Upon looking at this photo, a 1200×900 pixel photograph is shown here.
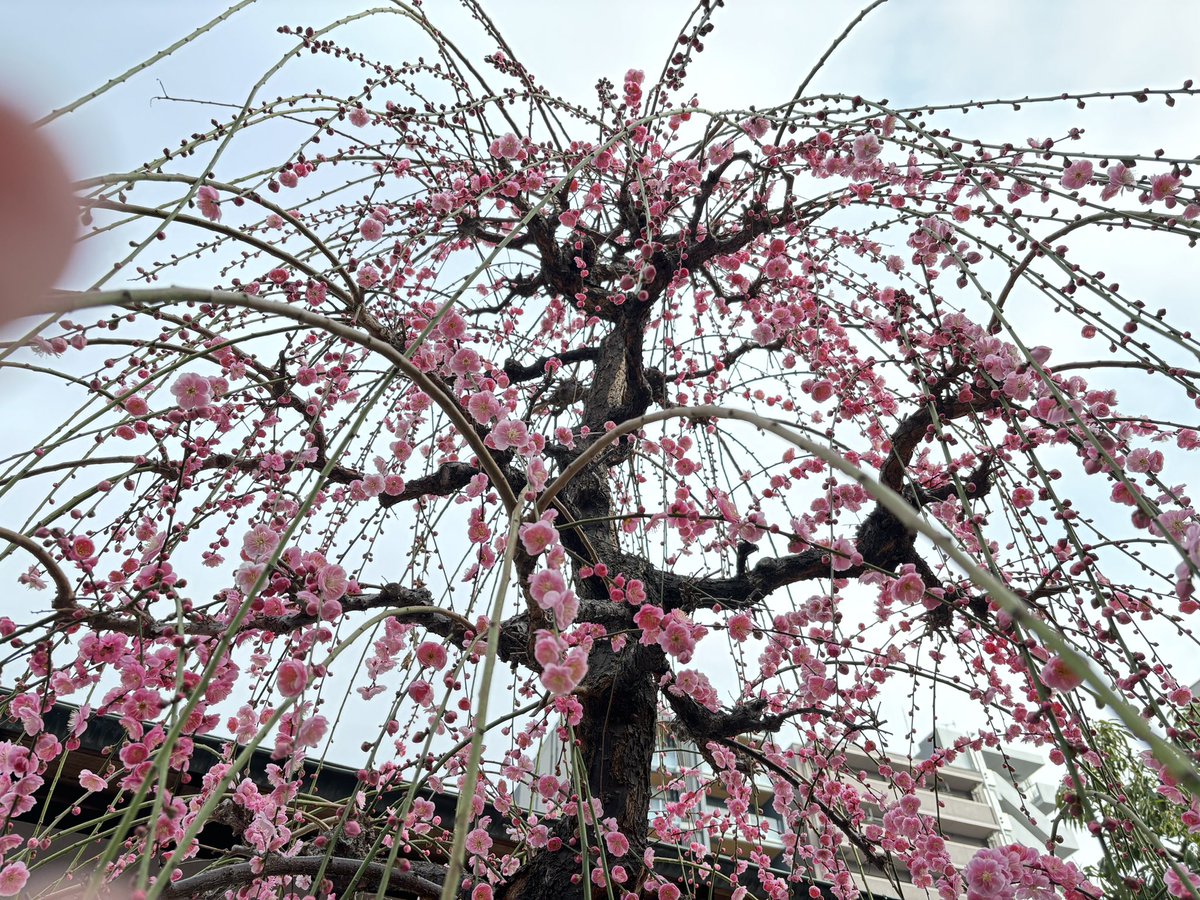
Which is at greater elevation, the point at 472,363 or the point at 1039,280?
the point at 1039,280

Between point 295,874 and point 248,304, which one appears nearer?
point 248,304

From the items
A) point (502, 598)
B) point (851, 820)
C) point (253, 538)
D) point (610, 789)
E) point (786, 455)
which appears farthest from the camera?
point (786, 455)

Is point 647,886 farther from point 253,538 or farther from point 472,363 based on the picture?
point 472,363

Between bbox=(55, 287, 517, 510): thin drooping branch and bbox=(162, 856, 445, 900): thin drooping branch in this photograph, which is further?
bbox=(162, 856, 445, 900): thin drooping branch

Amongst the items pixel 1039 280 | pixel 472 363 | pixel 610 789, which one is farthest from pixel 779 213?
pixel 610 789

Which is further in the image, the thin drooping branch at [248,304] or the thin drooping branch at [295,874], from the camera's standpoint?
the thin drooping branch at [295,874]

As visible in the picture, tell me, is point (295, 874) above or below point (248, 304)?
below

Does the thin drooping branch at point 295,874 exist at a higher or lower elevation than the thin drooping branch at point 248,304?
lower

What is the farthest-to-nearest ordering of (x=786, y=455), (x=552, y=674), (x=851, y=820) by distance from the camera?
(x=786, y=455) → (x=851, y=820) → (x=552, y=674)

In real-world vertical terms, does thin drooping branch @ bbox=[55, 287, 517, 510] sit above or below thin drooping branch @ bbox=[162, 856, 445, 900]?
above

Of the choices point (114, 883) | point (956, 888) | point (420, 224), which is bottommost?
point (114, 883)

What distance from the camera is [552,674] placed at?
89cm

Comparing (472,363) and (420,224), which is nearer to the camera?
(472,363)

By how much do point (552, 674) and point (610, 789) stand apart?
1.01 meters
